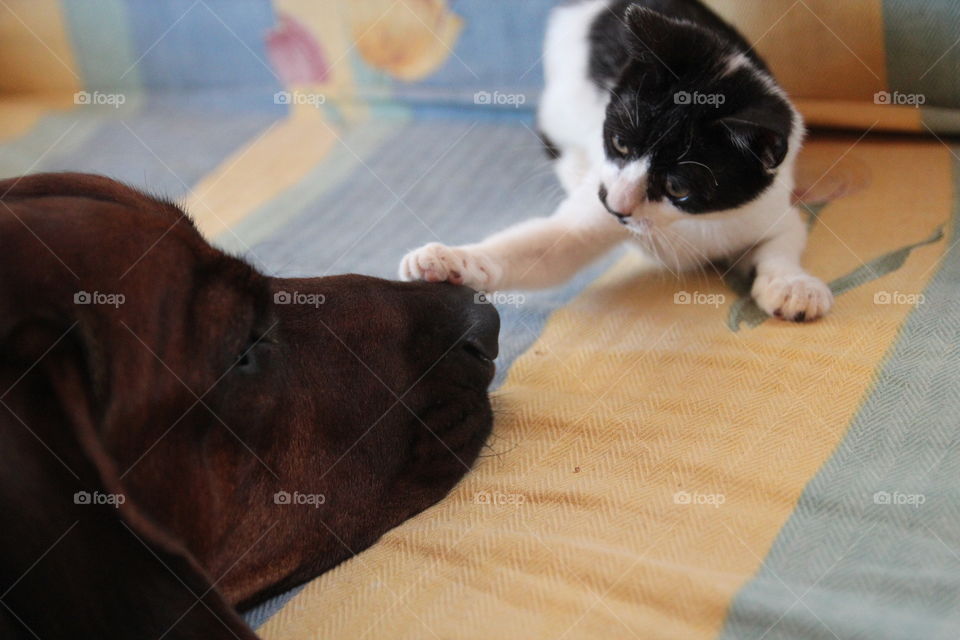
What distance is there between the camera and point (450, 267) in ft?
5.74

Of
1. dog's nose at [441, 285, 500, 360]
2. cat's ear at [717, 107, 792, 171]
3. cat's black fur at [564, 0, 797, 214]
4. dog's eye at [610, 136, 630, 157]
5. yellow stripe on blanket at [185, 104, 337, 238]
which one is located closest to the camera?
dog's nose at [441, 285, 500, 360]

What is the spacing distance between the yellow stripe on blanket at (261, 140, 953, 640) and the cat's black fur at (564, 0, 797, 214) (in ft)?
0.76

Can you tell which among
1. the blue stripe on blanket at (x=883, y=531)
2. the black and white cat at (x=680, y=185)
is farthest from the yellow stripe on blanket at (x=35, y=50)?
the blue stripe on blanket at (x=883, y=531)

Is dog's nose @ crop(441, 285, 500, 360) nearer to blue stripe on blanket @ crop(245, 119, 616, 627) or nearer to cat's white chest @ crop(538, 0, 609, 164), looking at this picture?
blue stripe on blanket @ crop(245, 119, 616, 627)

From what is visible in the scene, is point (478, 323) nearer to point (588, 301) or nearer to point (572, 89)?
point (588, 301)

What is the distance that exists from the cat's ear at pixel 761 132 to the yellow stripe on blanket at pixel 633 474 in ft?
0.97

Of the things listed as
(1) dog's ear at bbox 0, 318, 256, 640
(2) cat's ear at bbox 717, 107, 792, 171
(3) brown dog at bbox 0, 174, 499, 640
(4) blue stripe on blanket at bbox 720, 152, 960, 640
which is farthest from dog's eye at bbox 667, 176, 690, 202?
(1) dog's ear at bbox 0, 318, 256, 640

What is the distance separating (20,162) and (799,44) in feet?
7.37

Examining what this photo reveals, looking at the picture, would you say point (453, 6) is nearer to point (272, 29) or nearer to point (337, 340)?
point (272, 29)

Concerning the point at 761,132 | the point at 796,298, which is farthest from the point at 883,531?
the point at 761,132

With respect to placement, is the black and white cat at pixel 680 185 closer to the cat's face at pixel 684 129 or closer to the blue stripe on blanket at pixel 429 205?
the cat's face at pixel 684 129

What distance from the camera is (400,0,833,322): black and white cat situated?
1796 millimetres

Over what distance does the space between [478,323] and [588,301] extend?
52 centimetres

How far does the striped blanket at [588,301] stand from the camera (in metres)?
1.24
